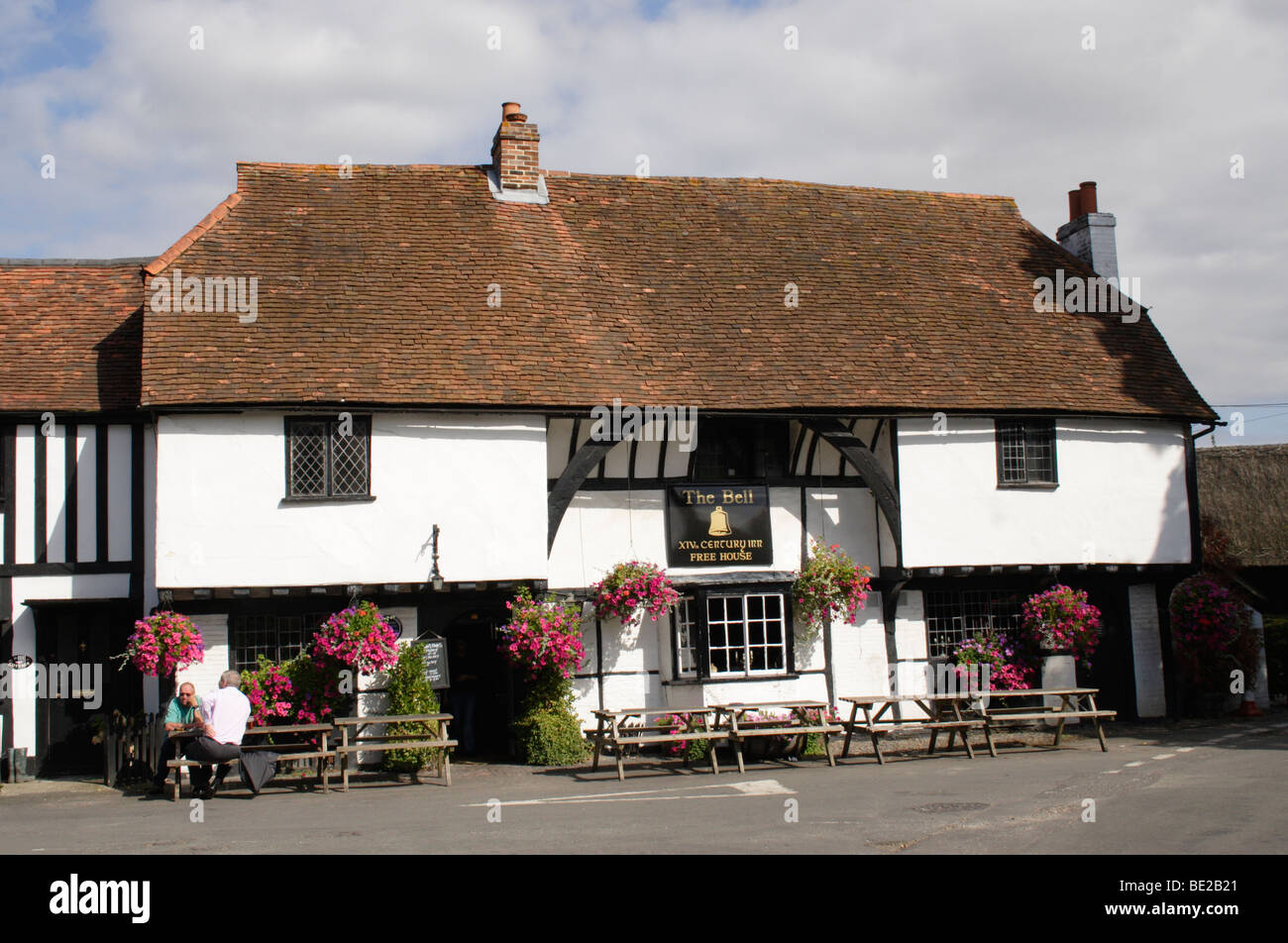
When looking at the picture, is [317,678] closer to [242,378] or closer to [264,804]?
[264,804]

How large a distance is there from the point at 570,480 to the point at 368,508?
2600 millimetres

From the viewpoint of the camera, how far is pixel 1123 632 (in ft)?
60.0

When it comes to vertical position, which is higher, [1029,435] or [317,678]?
[1029,435]

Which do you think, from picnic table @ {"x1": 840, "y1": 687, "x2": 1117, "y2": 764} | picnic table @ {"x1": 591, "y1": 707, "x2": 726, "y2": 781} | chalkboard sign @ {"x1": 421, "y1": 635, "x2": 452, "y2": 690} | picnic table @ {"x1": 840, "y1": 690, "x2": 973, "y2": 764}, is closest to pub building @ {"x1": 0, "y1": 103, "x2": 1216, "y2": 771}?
chalkboard sign @ {"x1": 421, "y1": 635, "x2": 452, "y2": 690}

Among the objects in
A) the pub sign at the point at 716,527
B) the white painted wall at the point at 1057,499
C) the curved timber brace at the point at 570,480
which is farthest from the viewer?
the white painted wall at the point at 1057,499

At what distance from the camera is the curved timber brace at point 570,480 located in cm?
1559

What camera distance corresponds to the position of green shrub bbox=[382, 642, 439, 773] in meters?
14.4

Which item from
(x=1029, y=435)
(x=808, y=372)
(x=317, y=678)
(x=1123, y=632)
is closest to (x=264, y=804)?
(x=317, y=678)

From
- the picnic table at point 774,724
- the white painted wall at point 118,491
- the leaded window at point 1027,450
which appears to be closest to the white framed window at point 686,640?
the picnic table at point 774,724

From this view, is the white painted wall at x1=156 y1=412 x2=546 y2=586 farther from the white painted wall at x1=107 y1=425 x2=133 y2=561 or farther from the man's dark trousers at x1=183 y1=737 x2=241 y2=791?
the man's dark trousers at x1=183 y1=737 x2=241 y2=791

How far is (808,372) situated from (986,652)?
4838 millimetres

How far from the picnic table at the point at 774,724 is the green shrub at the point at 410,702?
353 cm

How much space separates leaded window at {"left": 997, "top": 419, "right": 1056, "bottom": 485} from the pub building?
0.05m

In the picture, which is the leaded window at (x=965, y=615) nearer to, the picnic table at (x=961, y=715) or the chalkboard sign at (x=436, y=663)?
the picnic table at (x=961, y=715)
